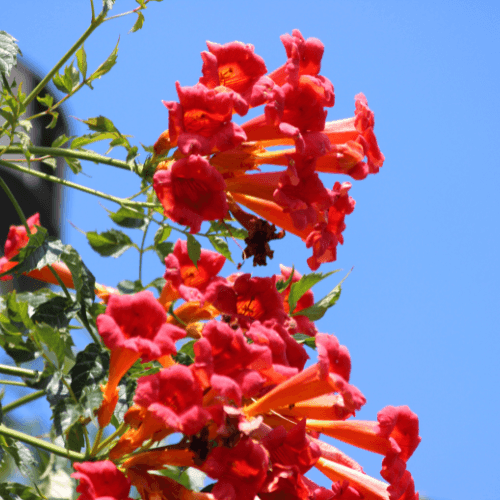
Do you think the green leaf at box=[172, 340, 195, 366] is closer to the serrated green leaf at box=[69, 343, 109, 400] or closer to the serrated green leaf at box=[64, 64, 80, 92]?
the serrated green leaf at box=[69, 343, 109, 400]

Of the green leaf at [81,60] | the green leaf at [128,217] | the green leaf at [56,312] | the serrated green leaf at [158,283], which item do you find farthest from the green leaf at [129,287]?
the green leaf at [81,60]

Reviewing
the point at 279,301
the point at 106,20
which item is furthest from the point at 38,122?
the point at 279,301

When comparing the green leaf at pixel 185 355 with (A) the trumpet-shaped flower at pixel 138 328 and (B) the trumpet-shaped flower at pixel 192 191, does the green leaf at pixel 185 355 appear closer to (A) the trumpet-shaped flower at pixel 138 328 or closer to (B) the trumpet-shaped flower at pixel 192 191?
(A) the trumpet-shaped flower at pixel 138 328

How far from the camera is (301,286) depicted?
9.95ft

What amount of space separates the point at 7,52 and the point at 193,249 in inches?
50.9

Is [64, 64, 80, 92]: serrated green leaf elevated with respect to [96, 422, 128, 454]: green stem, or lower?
elevated

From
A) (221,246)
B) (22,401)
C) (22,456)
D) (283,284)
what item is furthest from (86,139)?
(22,456)

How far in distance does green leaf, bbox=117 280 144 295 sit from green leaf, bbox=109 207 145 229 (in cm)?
38

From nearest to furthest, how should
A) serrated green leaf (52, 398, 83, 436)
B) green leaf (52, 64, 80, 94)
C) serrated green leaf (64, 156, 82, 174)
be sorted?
serrated green leaf (52, 398, 83, 436)
green leaf (52, 64, 80, 94)
serrated green leaf (64, 156, 82, 174)

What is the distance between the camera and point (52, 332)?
2.55 meters

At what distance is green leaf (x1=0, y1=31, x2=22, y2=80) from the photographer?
9.36 feet

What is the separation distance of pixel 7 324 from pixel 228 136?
135 centimetres

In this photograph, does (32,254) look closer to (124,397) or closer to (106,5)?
(124,397)

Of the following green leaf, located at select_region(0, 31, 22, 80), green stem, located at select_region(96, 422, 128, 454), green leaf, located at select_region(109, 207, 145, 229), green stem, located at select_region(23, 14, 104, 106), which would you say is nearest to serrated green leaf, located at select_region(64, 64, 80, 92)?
green stem, located at select_region(23, 14, 104, 106)
